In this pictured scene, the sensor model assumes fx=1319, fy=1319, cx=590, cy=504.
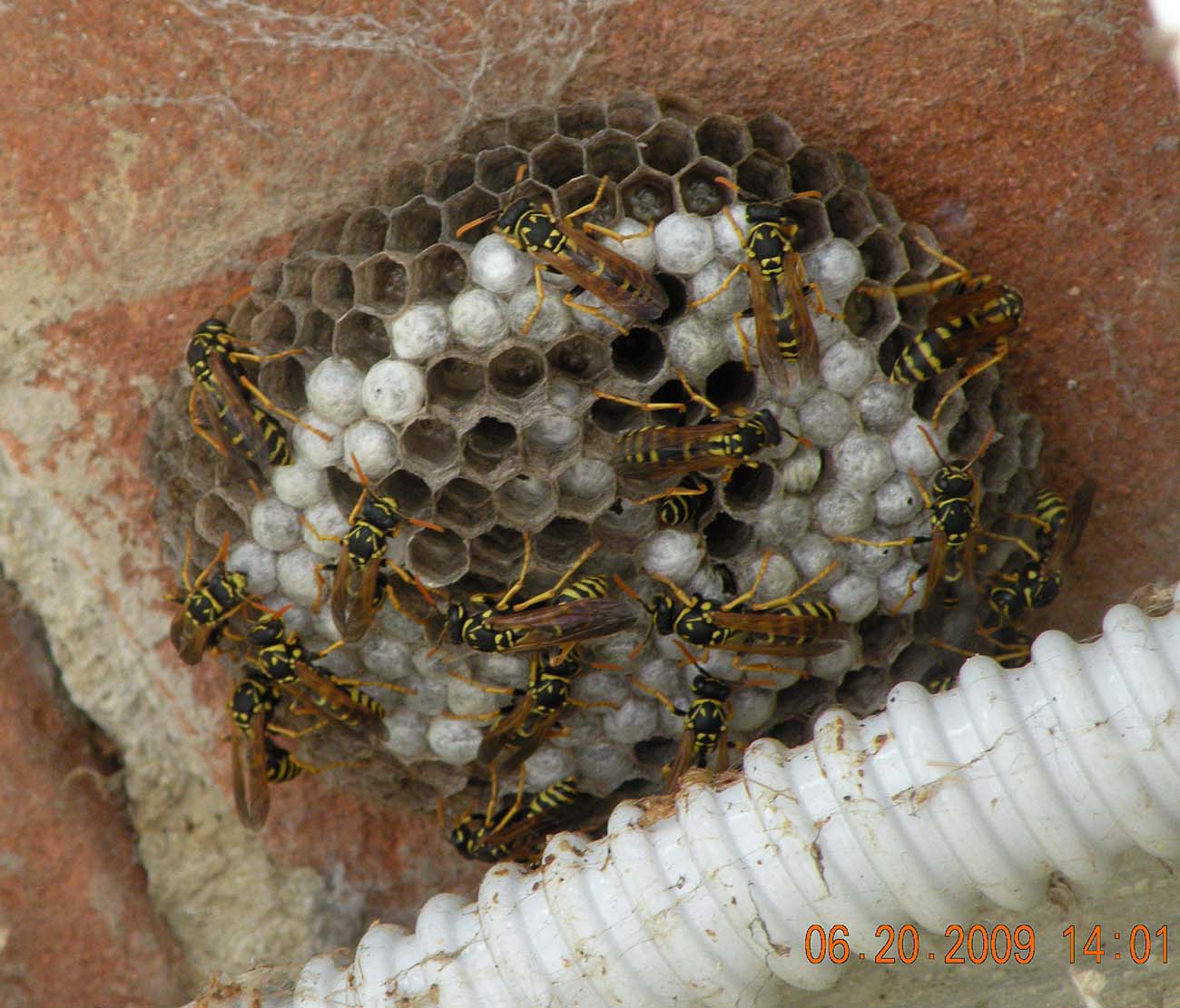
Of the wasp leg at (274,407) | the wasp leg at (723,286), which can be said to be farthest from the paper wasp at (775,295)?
the wasp leg at (274,407)

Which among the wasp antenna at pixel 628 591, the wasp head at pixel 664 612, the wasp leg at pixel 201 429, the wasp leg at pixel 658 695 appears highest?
the wasp head at pixel 664 612

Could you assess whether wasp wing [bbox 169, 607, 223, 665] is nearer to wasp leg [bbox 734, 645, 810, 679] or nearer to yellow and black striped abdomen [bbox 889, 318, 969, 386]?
wasp leg [bbox 734, 645, 810, 679]

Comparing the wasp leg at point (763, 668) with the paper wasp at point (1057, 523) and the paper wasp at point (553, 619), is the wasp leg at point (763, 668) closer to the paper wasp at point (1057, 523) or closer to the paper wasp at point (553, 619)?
the paper wasp at point (553, 619)

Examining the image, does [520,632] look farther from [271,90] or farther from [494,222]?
[271,90]

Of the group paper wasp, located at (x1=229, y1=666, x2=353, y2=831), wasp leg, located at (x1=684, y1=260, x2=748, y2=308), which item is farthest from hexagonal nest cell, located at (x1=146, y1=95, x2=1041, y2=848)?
paper wasp, located at (x1=229, y1=666, x2=353, y2=831)

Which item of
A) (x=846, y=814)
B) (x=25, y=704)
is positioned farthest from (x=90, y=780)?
(x=846, y=814)
